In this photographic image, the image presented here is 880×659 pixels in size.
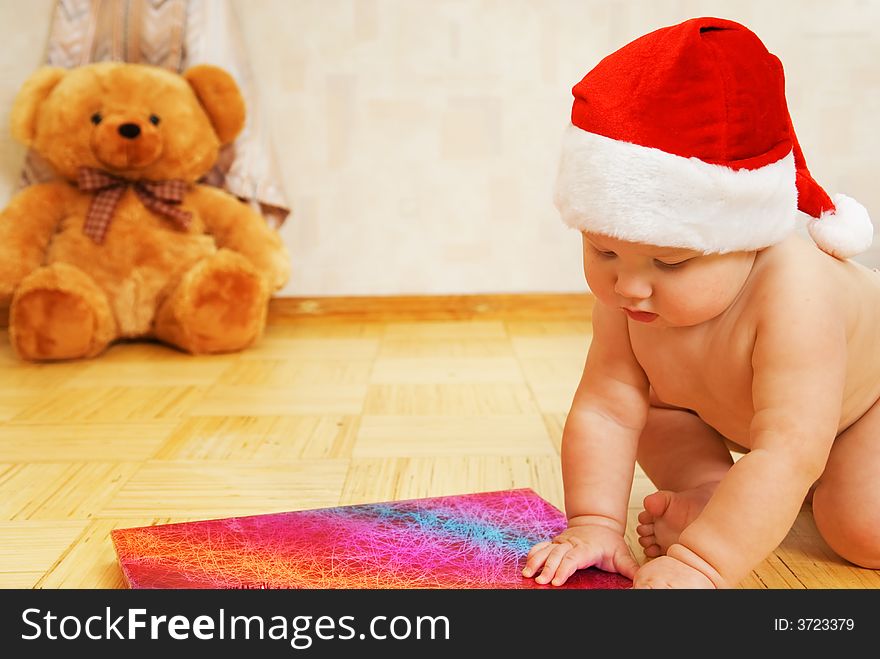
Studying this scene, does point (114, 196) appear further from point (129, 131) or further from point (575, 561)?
point (575, 561)

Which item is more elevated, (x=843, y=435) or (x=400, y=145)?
(x=400, y=145)

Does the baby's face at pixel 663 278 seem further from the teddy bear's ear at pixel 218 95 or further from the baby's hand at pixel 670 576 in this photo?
the teddy bear's ear at pixel 218 95

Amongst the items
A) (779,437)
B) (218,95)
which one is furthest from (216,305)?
(779,437)

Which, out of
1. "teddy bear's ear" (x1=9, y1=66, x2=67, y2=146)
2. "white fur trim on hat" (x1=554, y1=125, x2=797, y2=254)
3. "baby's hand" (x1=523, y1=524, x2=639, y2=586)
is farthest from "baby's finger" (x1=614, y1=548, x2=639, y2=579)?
"teddy bear's ear" (x1=9, y1=66, x2=67, y2=146)

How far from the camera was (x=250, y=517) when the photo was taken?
2.79ft

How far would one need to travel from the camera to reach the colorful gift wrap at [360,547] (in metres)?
0.72

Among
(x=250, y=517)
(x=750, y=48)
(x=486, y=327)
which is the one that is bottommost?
(x=486, y=327)

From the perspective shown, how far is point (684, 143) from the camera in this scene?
630 mm

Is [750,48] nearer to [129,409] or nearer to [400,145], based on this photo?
[129,409]

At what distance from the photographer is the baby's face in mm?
673

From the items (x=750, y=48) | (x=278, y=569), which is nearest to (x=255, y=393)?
(x=278, y=569)

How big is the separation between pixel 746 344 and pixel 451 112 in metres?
1.29

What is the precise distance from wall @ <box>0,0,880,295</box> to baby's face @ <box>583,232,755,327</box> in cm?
125

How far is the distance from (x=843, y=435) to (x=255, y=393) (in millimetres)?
852
